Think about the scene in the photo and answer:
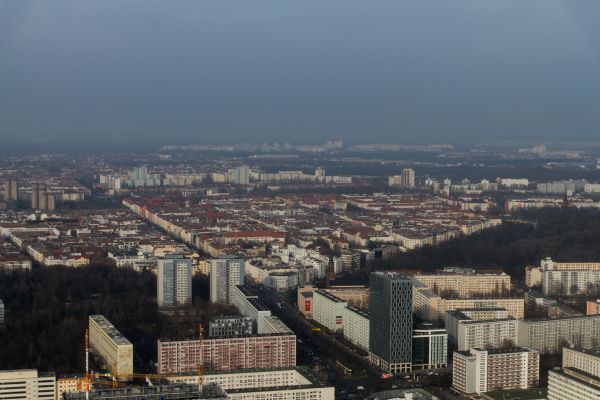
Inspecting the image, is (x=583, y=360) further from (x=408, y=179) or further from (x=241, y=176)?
(x=241, y=176)

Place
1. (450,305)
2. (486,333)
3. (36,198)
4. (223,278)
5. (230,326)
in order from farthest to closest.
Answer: (36,198) < (223,278) < (450,305) < (230,326) < (486,333)

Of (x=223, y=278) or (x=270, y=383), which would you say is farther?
(x=223, y=278)

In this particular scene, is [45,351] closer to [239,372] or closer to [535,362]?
[239,372]

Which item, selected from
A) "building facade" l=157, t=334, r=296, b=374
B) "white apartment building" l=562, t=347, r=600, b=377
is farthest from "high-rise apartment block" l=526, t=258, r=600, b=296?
"building facade" l=157, t=334, r=296, b=374

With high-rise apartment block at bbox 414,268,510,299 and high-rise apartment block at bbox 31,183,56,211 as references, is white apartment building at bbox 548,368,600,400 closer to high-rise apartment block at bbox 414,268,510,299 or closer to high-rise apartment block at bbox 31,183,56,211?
high-rise apartment block at bbox 414,268,510,299

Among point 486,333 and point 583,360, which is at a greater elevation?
point 583,360

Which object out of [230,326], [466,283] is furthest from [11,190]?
[230,326]
